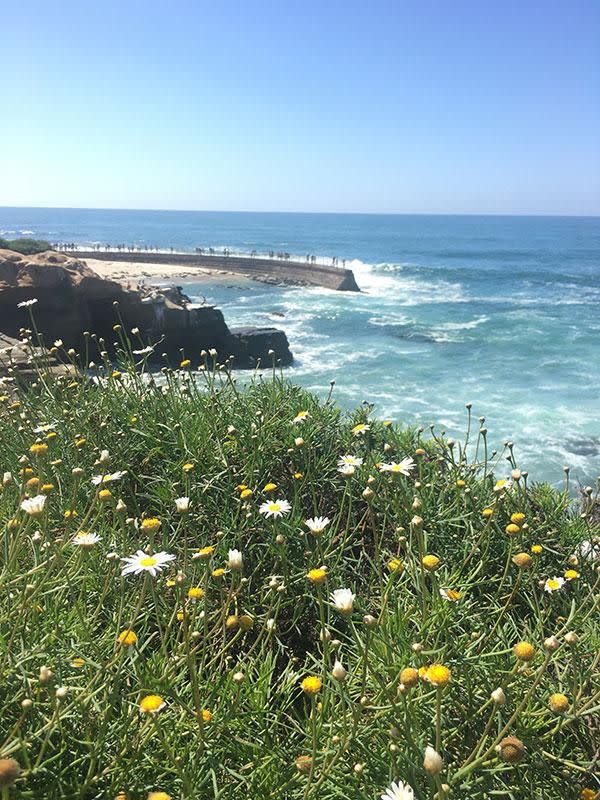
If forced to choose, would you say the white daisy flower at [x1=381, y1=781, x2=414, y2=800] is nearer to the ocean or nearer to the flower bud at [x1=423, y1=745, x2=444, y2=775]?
the flower bud at [x1=423, y1=745, x2=444, y2=775]

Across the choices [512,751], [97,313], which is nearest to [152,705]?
[512,751]

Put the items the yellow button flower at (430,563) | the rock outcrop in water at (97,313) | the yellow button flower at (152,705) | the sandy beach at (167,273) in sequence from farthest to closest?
the sandy beach at (167,273)
the rock outcrop in water at (97,313)
the yellow button flower at (430,563)
the yellow button flower at (152,705)

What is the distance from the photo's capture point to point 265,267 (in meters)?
58.9

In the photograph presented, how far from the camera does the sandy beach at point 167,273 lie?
5131 centimetres

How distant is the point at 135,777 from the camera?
1869 millimetres

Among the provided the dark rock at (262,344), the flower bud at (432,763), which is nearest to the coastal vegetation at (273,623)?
the flower bud at (432,763)

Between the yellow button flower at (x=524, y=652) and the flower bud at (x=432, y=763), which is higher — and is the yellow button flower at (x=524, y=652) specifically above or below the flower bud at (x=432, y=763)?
above

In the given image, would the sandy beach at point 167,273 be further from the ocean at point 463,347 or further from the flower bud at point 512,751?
the flower bud at point 512,751

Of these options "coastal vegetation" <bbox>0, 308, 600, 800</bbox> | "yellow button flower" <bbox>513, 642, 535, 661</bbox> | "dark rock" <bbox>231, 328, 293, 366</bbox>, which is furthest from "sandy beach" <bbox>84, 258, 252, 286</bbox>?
"yellow button flower" <bbox>513, 642, 535, 661</bbox>

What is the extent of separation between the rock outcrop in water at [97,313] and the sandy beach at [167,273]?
85.3ft

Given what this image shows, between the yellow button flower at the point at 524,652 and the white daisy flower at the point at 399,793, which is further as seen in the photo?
the yellow button flower at the point at 524,652

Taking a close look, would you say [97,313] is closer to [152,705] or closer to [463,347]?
[463,347]

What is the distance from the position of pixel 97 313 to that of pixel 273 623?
21.9 meters

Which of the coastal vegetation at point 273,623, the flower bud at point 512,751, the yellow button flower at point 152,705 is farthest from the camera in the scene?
the coastal vegetation at point 273,623
